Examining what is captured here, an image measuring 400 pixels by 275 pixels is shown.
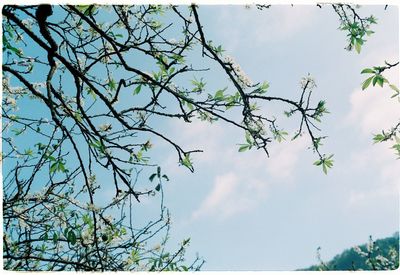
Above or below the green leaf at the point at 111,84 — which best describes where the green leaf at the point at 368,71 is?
below

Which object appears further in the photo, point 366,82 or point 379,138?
point 379,138

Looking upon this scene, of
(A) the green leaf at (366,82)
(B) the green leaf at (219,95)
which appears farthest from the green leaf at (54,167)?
(A) the green leaf at (366,82)

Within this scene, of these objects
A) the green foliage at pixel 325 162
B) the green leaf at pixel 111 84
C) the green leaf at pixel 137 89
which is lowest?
the green foliage at pixel 325 162

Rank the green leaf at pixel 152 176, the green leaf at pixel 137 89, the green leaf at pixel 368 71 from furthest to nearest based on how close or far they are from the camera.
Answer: the green leaf at pixel 137 89, the green leaf at pixel 152 176, the green leaf at pixel 368 71

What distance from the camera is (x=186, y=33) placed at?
2932 mm

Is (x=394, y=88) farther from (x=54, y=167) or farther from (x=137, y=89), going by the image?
(x=54, y=167)

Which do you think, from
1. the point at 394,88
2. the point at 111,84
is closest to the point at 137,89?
the point at 111,84

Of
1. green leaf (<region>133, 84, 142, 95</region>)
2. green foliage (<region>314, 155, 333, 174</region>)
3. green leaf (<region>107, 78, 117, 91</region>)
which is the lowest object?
green foliage (<region>314, 155, 333, 174</region>)

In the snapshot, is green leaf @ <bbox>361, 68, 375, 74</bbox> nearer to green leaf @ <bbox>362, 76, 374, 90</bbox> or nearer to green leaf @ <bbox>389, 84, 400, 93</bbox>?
green leaf @ <bbox>362, 76, 374, 90</bbox>

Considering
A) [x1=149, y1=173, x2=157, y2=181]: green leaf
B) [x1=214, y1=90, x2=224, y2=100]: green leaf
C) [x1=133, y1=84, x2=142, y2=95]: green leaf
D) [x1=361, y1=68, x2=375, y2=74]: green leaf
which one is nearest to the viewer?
[x1=361, y1=68, x2=375, y2=74]: green leaf

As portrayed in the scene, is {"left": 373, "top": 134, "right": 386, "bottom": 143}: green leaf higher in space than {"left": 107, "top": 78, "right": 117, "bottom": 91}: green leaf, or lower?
lower

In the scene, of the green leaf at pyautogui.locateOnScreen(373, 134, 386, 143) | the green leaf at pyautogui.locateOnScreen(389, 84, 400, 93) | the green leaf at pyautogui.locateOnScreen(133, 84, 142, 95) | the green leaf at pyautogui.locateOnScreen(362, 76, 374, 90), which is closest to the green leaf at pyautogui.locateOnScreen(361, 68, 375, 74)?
the green leaf at pyautogui.locateOnScreen(362, 76, 374, 90)

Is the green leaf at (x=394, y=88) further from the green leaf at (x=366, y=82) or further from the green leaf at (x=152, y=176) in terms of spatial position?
the green leaf at (x=152, y=176)

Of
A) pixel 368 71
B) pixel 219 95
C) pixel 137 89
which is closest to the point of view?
pixel 368 71
